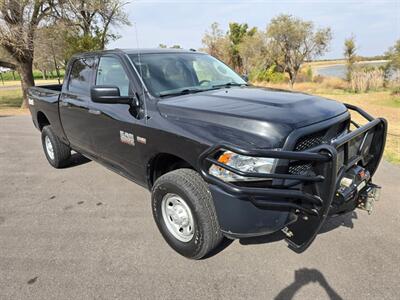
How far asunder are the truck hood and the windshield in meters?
0.24

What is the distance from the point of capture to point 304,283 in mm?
2596

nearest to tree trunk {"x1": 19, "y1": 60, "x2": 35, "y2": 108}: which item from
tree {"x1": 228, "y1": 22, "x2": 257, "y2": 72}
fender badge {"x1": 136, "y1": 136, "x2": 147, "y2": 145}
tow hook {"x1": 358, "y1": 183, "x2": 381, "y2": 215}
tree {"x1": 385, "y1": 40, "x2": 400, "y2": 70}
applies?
fender badge {"x1": 136, "y1": 136, "x2": 147, "y2": 145}

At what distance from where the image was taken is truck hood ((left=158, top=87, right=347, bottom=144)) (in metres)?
2.38

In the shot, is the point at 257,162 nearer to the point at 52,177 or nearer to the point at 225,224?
the point at 225,224

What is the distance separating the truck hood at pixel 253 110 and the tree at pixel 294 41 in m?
25.7

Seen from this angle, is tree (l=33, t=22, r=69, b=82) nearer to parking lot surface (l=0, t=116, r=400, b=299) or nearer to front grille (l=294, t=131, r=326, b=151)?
parking lot surface (l=0, t=116, r=400, b=299)

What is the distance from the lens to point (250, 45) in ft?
108

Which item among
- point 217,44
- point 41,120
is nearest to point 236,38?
point 217,44

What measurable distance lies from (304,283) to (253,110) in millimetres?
1464

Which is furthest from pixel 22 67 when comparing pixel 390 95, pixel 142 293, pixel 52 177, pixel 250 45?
pixel 250 45

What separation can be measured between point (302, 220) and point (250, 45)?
32.6m

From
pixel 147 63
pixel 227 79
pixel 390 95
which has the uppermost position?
pixel 147 63

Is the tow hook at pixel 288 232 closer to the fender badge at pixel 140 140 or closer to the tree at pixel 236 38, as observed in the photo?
the fender badge at pixel 140 140

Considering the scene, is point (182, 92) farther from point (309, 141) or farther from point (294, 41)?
point (294, 41)
